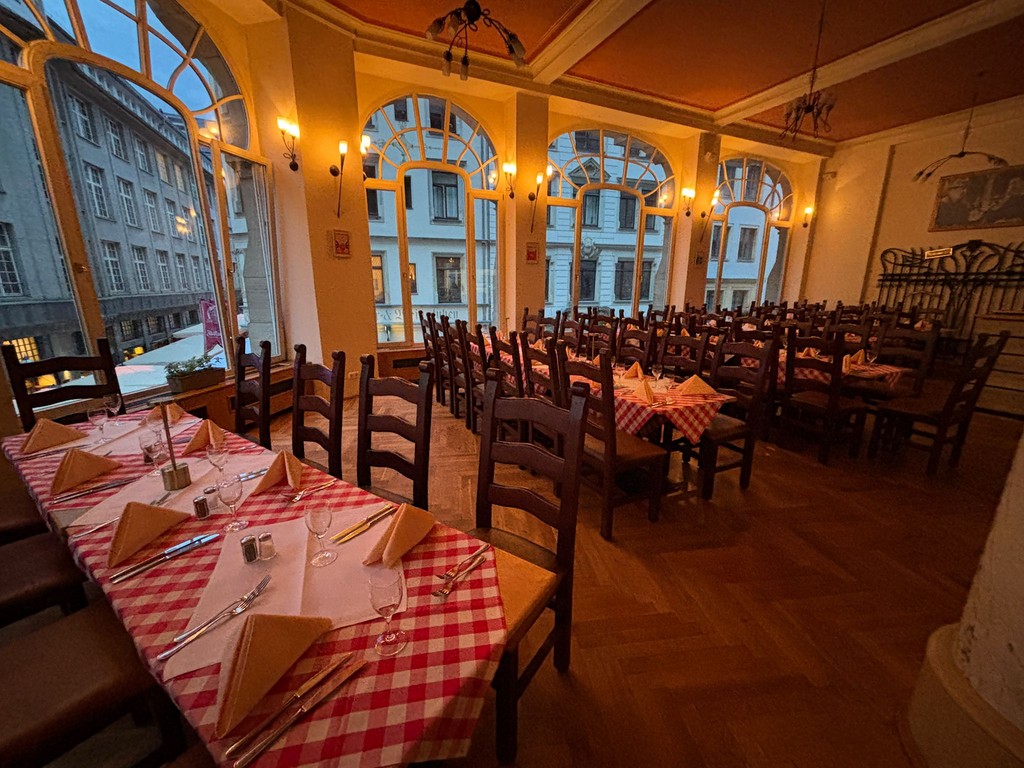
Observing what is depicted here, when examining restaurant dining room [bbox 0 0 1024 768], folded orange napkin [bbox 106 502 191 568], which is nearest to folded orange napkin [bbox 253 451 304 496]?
restaurant dining room [bbox 0 0 1024 768]

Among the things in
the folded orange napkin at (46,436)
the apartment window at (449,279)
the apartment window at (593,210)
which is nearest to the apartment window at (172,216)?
the folded orange napkin at (46,436)

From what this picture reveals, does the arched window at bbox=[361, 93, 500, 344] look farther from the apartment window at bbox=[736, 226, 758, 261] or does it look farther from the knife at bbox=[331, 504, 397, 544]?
the apartment window at bbox=[736, 226, 758, 261]

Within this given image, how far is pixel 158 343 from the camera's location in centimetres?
346

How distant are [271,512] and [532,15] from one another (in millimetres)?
4817

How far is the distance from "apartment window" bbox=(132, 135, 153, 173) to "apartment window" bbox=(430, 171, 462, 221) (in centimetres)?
335

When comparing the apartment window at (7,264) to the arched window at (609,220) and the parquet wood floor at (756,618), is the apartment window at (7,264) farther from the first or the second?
the arched window at (609,220)

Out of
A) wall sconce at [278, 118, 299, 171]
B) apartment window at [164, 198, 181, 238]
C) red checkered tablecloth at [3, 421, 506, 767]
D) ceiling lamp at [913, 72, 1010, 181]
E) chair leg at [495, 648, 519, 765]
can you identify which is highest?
ceiling lamp at [913, 72, 1010, 181]

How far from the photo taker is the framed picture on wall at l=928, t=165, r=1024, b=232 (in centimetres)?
584

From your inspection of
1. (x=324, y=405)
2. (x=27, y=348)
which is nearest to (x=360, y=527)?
→ (x=324, y=405)

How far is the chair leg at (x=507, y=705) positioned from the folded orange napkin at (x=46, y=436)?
1881 millimetres

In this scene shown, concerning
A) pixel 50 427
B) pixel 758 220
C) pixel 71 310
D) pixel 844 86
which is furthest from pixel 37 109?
pixel 758 220

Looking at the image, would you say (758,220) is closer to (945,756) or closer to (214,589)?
(945,756)

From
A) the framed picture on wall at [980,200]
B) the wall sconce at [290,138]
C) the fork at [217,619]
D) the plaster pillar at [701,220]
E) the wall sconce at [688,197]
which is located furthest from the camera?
the wall sconce at [688,197]

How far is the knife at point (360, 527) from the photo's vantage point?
3.48 feet
